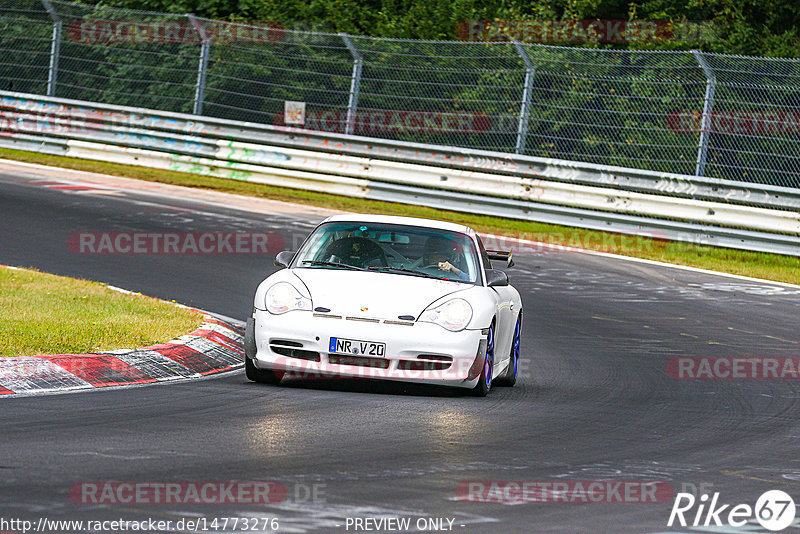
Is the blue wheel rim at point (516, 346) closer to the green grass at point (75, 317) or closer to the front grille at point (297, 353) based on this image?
the front grille at point (297, 353)

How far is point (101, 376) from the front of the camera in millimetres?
8719

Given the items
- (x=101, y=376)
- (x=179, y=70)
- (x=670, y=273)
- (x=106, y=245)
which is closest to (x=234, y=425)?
(x=101, y=376)

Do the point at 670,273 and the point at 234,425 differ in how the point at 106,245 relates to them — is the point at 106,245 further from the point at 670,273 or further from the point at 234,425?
the point at 234,425

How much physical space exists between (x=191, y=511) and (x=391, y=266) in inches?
182

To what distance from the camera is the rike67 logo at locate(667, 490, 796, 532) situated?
18.4 ft

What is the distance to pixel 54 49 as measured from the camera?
24.6 m

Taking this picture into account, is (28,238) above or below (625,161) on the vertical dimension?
below

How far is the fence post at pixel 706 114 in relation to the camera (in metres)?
18.5
